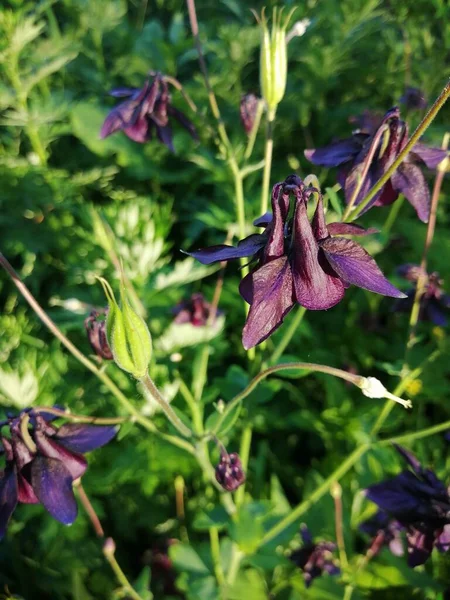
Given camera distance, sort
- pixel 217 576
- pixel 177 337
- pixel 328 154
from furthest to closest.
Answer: pixel 177 337 → pixel 217 576 → pixel 328 154

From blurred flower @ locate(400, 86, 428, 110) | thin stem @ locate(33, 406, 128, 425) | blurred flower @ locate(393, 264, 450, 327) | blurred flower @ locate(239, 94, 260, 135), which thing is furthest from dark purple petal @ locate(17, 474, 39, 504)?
blurred flower @ locate(400, 86, 428, 110)

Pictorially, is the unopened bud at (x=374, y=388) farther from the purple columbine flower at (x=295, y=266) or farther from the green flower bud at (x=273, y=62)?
the green flower bud at (x=273, y=62)

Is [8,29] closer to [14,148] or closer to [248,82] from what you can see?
[14,148]

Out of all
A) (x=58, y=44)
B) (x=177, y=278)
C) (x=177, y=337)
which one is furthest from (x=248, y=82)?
(x=177, y=337)

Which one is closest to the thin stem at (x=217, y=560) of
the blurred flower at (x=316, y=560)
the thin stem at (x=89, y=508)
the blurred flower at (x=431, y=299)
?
the blurred flower at (x=316, y=560)

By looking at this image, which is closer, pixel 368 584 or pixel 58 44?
pixel 368 584

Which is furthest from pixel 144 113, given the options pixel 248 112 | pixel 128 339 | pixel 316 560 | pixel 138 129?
pixel 316 560
